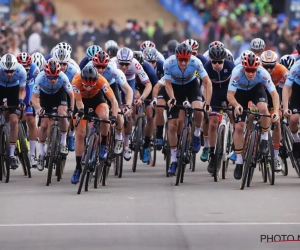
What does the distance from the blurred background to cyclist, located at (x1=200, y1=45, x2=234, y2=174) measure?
1555cm

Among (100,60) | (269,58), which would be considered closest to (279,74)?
(269,58)

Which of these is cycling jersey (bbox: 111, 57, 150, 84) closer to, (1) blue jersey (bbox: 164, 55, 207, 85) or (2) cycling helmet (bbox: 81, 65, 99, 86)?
(1) blue jersey (bbox: 164, 55, 207, 85)

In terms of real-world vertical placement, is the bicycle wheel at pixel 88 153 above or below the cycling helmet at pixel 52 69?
below

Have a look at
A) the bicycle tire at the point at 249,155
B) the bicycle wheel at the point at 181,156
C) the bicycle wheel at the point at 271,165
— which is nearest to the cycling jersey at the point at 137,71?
the bicycle wheel at the point at 181,156

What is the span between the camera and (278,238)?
32.6 ft

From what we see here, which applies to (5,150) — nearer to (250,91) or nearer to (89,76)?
(89,76)

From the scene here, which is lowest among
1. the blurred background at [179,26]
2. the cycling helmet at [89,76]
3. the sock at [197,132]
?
the sock at [197,132]

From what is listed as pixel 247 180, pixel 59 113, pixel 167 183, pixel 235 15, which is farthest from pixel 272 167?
pixel 235 15

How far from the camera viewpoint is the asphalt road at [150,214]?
32.2ft

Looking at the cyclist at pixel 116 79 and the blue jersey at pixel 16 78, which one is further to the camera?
the blue jersey at pixel 16 78

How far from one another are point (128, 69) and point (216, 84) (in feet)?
5.07

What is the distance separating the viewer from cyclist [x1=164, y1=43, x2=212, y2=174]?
14.8 metres

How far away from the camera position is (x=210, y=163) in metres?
15.3

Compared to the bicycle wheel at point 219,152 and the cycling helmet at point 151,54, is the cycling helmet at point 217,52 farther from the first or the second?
the cycling helmet at point 151,54
